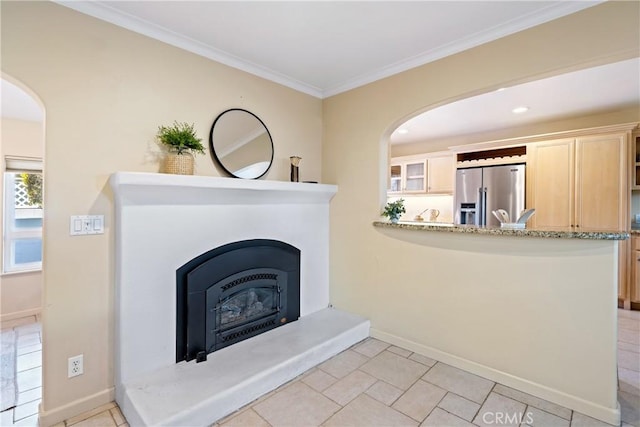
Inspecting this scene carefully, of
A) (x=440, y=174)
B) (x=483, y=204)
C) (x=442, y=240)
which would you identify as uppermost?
(x=440, y=174)

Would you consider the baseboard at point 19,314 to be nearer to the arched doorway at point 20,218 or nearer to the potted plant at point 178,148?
the arched doorway at point 20,218

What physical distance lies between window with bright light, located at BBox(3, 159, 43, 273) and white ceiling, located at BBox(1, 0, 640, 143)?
0.74m

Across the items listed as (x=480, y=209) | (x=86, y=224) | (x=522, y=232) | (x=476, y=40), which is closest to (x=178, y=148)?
(x=86, y=224)

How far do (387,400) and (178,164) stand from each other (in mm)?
2123

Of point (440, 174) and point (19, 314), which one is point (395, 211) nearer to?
point (440, 174)

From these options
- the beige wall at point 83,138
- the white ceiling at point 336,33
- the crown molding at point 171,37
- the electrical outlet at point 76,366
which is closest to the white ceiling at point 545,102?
the white ceiling at point 336,33

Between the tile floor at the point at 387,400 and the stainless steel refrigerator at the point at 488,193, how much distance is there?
7.56 ft

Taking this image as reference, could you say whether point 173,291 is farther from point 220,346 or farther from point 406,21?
point 406,21

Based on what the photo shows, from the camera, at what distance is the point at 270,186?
8.21 feet

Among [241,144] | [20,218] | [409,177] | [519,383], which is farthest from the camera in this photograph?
[409,177]

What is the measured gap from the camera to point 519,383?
83.3 inches

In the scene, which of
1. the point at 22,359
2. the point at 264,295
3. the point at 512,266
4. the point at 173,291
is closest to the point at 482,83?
the point at 512,266

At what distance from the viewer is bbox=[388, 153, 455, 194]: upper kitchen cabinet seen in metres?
5.24

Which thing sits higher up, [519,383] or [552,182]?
[552,182]
